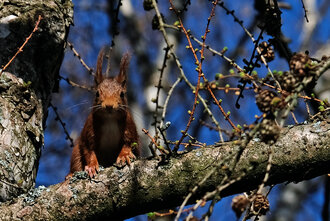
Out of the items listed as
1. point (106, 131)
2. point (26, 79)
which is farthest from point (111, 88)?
point (26, 79)

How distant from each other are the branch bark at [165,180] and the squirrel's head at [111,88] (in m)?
1.18

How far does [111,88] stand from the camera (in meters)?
3.66

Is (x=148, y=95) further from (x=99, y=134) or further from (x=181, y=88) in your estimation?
(x=99, y=134)

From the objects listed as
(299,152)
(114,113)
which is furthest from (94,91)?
(299,152)

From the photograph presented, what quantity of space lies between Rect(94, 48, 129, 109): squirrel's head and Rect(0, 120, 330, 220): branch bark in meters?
1.18

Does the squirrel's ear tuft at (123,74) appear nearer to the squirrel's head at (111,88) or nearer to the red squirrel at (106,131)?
the squirrel's head at (111,88)

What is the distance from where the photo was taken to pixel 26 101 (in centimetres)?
290

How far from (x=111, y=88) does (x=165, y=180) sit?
4.94 ft

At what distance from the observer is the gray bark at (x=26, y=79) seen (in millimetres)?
2715

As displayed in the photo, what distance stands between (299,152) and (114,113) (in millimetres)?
1668

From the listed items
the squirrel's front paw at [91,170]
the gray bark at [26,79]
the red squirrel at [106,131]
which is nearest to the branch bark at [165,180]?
the squirrel's front paw at [91,170]

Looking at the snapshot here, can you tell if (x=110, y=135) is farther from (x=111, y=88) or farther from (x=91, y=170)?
(x=91, y=170)

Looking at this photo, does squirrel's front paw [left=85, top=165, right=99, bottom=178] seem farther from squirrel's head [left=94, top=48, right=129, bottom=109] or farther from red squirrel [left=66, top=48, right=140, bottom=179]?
squirrel's head [left=94, top=48, right=129, bottom=109]

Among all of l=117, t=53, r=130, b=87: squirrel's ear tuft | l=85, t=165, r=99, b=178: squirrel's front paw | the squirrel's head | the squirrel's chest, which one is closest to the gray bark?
l=85, t=165, r=99, b=178: squirrel's front paw
